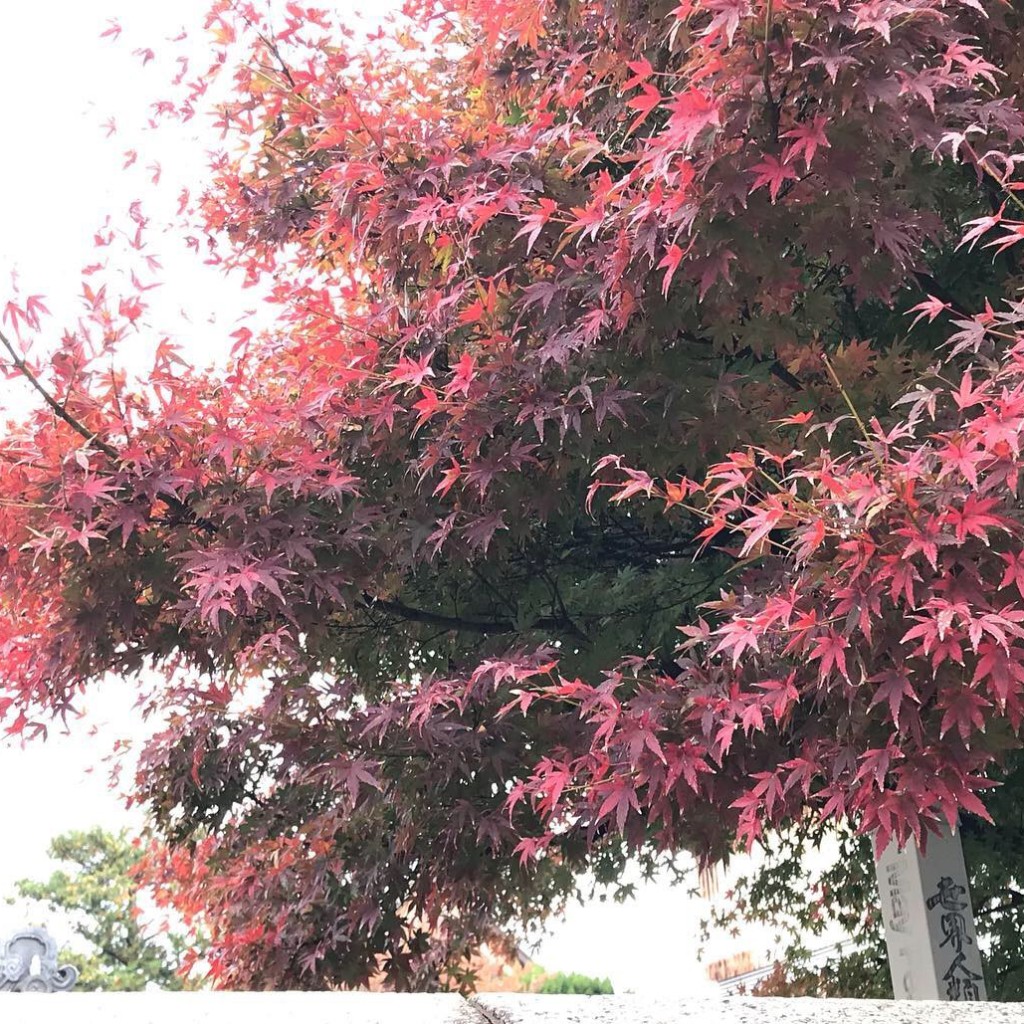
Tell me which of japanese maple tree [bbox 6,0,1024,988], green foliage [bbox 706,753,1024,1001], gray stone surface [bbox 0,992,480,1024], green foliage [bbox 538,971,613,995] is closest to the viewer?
gray stone surface [bbox 0,992,480,1024]

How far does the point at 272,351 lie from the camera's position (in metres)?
4.07

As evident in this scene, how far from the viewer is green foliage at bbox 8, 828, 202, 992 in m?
16.6

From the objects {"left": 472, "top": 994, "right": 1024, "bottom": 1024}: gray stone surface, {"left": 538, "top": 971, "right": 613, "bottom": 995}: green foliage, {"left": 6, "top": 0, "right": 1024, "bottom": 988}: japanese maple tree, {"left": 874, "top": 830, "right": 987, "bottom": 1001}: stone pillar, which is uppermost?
{"left": 6, "top": 0, "right": 1024, "bottom": 988}: japanese maple tree

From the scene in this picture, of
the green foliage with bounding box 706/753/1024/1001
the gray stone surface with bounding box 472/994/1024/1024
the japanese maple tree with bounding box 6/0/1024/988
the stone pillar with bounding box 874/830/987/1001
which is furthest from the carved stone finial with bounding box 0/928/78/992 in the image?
the gray stone surface with bounding box 472/994/1024/1024

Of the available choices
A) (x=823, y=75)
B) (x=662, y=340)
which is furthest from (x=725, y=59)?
(x=662, y=340)

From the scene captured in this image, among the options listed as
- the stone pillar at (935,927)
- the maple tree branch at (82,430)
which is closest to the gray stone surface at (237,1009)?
the maple tree branch at (82,430)

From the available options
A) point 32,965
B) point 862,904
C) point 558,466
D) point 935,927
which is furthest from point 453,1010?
point 32,965

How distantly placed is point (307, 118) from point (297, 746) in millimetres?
2363

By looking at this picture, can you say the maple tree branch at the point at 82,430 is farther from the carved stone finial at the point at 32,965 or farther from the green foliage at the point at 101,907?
the green foliage at the point at 101,907

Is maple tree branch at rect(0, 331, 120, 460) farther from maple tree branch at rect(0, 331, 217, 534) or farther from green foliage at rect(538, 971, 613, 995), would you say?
green foliage at rect(538, 971, 613, 995)

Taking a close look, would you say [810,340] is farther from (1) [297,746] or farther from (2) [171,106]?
(2) [171,106]

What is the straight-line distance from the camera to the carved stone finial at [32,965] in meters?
8.05

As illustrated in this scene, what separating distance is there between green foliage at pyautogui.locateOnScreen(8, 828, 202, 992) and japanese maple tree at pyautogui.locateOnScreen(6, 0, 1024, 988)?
44.7 feet

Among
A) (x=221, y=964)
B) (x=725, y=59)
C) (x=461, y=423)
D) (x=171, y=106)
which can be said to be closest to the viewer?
(x=725, y=59)
